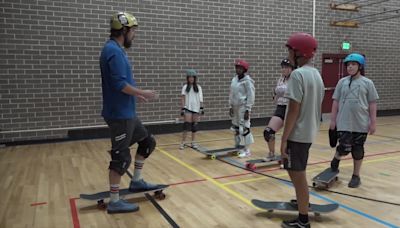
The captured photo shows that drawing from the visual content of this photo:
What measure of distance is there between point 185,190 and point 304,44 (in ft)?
7.30

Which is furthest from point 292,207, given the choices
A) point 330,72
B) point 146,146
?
point 330,72

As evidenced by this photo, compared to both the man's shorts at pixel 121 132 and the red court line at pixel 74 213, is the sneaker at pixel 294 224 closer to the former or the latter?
the man's shorts at pixel 121 132

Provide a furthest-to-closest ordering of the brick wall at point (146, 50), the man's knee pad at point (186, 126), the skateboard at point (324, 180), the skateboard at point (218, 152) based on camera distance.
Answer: the brick wall at point (146, 50)
the man's knee pad at point (186, 126)
the skateboard at point (218, 152)
the skateboard at point (324, 180)

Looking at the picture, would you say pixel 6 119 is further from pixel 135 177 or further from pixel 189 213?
pixel 189 213

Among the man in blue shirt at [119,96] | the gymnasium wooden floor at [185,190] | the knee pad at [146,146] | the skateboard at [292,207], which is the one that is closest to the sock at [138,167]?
the knee pad at [146,146]

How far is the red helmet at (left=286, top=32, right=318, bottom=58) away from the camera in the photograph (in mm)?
2633

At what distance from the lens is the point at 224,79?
29.8ft

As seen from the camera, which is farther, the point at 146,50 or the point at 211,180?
the point at 146,50

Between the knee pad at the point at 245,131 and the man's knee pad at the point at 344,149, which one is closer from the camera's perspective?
the man's knee pad at the point at 344,149

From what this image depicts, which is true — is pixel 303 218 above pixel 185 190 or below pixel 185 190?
above

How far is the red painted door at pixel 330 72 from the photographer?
34.7 ft

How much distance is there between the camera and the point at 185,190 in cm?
402

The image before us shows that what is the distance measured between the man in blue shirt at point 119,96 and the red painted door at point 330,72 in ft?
28.3

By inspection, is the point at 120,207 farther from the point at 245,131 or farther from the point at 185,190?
the point at 245,131
